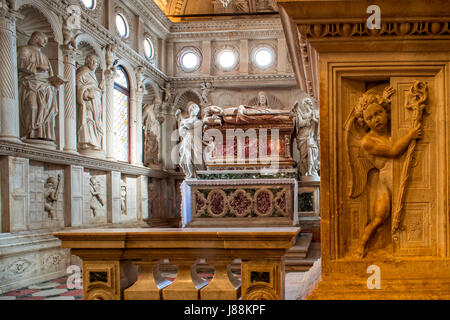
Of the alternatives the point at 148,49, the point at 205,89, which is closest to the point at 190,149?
the point at 205,89

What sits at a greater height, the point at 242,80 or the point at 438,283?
the point at 242,80

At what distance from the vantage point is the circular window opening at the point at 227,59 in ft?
54.2

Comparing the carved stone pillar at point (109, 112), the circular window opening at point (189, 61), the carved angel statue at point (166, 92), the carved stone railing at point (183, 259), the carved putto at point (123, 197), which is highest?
the circular window opening at point (189, 61)

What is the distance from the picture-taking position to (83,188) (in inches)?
415

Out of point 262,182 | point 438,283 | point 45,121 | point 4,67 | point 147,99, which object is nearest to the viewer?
point 438,283

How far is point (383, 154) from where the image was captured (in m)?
2.60

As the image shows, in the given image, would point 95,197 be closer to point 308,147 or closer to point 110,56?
point 110,56

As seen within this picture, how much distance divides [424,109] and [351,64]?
1.54 feet

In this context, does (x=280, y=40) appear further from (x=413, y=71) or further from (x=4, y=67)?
(x=413, y=71)

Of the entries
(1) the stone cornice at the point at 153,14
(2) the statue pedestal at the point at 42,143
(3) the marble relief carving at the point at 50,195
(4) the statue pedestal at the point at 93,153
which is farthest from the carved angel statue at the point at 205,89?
(3) the marble relief carving at the point at 50,195

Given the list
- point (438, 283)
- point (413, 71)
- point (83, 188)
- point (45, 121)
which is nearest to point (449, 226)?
point (438, 283)

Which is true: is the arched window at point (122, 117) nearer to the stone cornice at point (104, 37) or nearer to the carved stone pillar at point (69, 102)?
the stone cornice at point (104, 37)

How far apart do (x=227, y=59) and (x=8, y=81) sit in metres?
9.69

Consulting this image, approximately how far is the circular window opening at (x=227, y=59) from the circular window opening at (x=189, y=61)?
80cm
